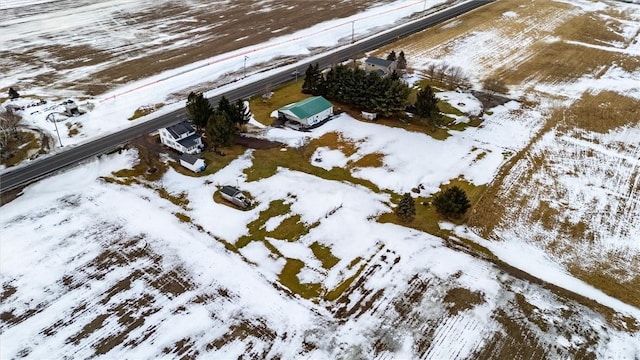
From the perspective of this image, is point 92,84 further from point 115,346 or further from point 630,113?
point 630,113

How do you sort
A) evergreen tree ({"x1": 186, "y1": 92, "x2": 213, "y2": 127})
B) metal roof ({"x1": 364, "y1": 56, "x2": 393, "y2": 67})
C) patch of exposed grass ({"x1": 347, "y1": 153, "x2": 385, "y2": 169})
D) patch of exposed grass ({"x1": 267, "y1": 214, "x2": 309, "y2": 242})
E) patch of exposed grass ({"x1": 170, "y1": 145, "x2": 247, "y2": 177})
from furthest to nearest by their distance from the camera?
metal roof ({"x1": 364, "y1": 56, "x2": 393, "y2": 67}), evergreen tree ({"x1": 186, "y1": 92, "x2": 213, "y2": 127}), patch of exposed grass ({"x1": 347, "y1": 153, "x2": 385, "y2": 169}), patch of exposed grass ({"x1": 170, "y1": 145, "x2": 247, "y2": 177}), patch of exposed grass ({"x1": 267, "y1": 214, "x2": 309, "y2": 242})

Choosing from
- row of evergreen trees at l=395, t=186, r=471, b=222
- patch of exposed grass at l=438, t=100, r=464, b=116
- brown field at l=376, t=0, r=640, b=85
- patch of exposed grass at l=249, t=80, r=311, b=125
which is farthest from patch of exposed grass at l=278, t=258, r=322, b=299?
brown field at l=376, t=0, r=640, b=85

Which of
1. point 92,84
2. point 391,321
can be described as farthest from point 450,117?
point 92,84

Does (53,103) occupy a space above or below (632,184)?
above

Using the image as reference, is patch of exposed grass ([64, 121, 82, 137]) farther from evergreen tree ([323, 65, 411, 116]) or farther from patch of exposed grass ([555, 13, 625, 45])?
patch of exposed grass ([555, 13, 625, 45])

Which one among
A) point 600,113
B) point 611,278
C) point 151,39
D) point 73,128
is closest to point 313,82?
point 73,128

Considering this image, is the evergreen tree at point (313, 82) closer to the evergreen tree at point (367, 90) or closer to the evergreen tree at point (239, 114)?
the evergreen tree at point (367, 90)
